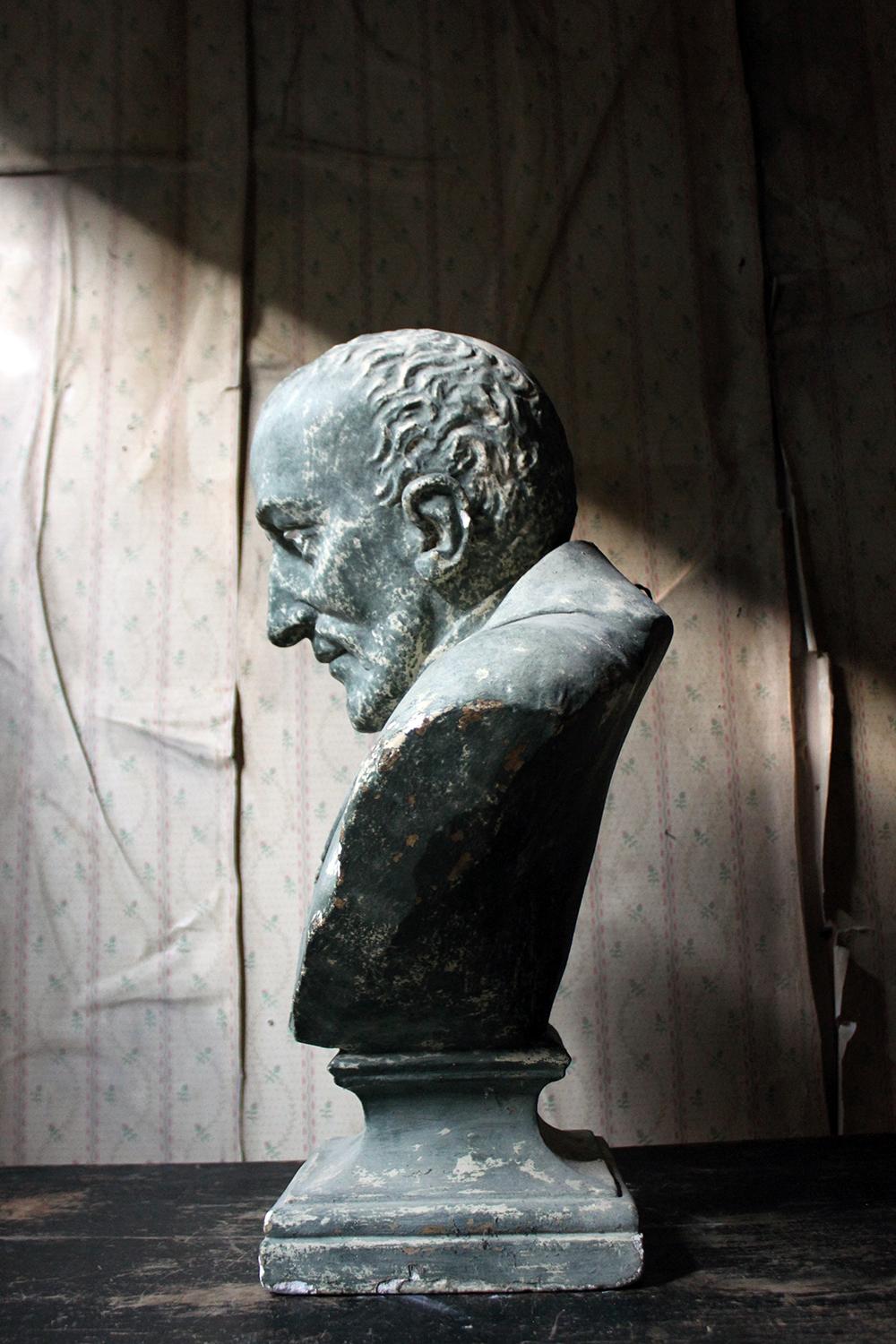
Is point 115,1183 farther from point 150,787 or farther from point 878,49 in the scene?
point 878,49

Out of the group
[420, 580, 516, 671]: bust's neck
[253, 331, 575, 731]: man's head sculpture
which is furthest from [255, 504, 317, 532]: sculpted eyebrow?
[420, 580, 516, 671]: bust's neck

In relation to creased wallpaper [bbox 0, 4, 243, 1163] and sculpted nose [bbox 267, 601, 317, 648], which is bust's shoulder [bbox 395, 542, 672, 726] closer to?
sculpted nose [bbox 267, 601, 317, 648]

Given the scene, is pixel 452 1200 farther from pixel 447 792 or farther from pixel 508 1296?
pixel 447 792

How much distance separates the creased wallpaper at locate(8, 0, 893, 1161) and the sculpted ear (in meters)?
1.20

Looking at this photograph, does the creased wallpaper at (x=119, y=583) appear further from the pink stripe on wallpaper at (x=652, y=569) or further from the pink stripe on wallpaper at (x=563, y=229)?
the pink stripe on wallpaper at (x=652, y=569)

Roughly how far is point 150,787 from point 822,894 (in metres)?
1.52

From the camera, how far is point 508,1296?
1.48 metres

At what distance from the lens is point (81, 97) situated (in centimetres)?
315

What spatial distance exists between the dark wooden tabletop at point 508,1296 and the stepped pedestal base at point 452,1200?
28mm

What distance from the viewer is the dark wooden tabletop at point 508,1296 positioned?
1.39m

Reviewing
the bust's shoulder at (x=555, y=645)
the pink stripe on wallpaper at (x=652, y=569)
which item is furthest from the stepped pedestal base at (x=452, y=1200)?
the pink stripe on wallpaper at (x=652, y=569)

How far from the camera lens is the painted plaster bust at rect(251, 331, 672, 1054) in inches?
57.1

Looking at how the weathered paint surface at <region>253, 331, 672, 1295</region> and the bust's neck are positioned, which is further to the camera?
the bust's neck

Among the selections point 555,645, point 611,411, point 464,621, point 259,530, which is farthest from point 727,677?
point 555,645
